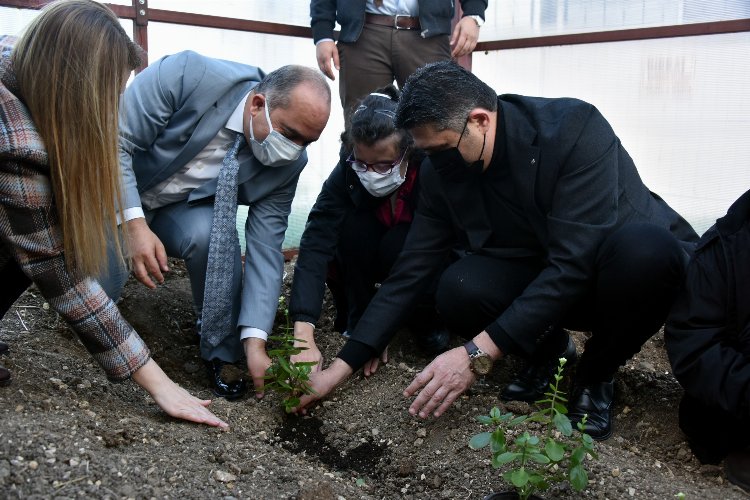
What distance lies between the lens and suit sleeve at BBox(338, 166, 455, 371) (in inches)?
108

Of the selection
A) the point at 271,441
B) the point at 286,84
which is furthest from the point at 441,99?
the point at 271,441

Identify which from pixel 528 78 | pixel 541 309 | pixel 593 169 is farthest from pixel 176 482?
pixel 528 78

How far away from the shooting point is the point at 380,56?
4.15 m

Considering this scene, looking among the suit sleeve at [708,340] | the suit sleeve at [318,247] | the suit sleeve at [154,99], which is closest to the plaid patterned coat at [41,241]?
the suit sleeve at [154,99]

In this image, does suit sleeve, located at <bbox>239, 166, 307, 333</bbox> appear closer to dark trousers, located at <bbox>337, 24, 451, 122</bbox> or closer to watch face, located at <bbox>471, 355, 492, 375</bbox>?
watch face, located at <bbox>471, 355, 492, 375</bbox>

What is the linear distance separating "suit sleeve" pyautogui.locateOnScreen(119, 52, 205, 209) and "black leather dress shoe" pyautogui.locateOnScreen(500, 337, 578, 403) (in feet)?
5.32

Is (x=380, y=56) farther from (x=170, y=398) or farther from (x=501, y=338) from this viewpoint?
(x=170, y=398)

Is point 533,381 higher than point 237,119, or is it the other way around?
point 237,119

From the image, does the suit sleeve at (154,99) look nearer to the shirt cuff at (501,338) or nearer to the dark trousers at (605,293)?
the dark trousers at (605,293)

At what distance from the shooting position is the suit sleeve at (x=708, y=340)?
220 cm

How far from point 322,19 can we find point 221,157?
138 cm

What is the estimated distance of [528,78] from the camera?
532 centimetres

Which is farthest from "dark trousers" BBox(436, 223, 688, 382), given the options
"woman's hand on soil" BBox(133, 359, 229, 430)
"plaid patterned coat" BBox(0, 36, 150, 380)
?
"plaid patterned coat" BBox(0, 36, 150, 380)

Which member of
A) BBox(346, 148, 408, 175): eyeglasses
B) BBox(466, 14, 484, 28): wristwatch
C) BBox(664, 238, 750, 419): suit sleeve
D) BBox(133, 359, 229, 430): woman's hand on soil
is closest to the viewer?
BBox(664, 238, 750, 419): suit sleeve
